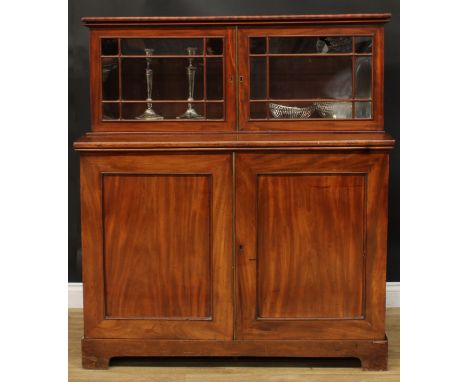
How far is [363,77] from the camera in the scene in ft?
11.8

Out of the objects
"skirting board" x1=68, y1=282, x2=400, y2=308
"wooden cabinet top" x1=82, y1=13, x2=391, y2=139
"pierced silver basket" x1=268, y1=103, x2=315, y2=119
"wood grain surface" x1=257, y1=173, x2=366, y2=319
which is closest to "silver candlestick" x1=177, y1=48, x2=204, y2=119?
"wooden cabinet top" x1=82, y1=13, x2=391, y2=139

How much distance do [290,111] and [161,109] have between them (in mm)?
585

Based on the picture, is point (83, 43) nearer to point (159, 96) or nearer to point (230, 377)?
point (159, 96)

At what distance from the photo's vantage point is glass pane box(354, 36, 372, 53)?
357cm

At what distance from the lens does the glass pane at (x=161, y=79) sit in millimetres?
3631

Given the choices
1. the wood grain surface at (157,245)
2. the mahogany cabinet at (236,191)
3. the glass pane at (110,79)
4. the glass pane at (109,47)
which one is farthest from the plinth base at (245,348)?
the glass pane at (109,47)

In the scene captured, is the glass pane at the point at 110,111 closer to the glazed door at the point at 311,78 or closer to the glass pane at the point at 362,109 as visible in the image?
the glazed door at the point at 311,78

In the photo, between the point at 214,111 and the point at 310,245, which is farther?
the point at 214,111

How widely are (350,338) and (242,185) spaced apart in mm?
834

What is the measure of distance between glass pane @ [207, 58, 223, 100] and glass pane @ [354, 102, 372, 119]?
614mm

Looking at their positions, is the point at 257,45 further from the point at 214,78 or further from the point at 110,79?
the point at 110,79

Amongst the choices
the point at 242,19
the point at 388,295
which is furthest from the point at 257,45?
the point at 388,295

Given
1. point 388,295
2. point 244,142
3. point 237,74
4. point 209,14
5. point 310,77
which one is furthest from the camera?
point 388,295

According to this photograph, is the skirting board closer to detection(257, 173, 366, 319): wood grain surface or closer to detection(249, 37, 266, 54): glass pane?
detection(257, 173, 366, 319): wood grain surface
